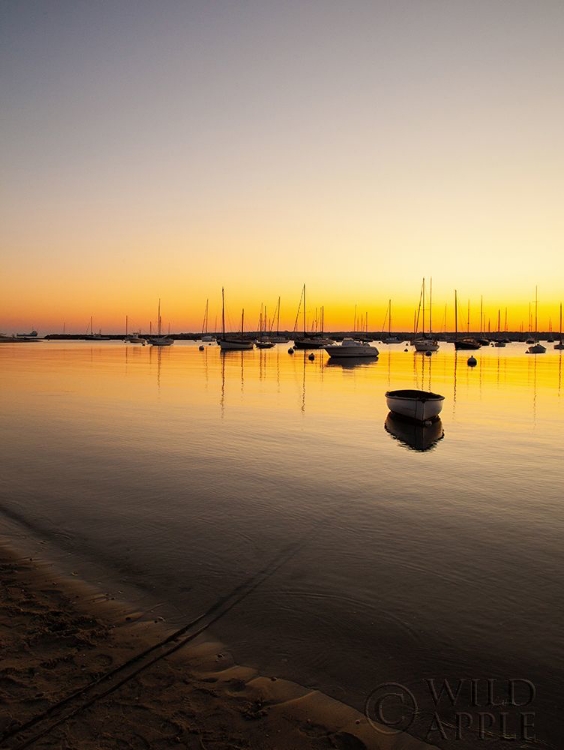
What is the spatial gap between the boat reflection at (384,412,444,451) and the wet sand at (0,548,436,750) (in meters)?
14.0

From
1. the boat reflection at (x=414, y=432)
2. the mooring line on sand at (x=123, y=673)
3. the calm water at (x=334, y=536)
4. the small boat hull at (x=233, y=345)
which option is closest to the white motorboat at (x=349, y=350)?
the small boat hull at (x=233, y=345)

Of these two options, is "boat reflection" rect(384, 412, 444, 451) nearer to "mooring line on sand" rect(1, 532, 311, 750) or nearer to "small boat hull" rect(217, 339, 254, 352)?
"mooring line on sand" rect(1, 532, 311, 750)

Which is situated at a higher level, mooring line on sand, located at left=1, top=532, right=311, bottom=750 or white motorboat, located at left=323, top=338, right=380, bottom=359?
white motorboat, located at left=323, top=338, right=380, bottom=359

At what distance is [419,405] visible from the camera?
868 inches

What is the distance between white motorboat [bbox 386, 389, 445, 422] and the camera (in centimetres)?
2203

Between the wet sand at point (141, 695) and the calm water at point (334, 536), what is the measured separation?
0.41 metres

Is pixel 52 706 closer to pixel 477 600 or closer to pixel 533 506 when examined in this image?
pixel 477 600

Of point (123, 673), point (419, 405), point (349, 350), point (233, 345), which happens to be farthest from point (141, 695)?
point (233, 345)

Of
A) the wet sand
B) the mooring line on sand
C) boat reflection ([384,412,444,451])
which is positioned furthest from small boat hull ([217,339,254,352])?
the wet sand

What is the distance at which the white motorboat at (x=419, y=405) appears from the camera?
2203 cm

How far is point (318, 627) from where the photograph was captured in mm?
6676

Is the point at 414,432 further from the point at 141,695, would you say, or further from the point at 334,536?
the point at 141,695

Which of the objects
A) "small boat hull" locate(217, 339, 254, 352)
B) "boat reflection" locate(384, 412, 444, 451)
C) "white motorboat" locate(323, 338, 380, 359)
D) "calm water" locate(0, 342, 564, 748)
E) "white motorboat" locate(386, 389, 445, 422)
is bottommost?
"calm water" locate(0, 342, 564, 748)

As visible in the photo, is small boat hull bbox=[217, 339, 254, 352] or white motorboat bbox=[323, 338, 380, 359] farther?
small boat hull bbox=[217, 339, 254, 352]
